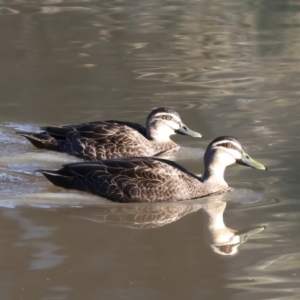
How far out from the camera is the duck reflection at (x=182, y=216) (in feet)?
26.6

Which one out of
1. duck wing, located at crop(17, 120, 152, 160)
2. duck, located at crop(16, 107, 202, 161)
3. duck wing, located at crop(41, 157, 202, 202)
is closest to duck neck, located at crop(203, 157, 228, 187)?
duck wing, located at crop(41, 157, 202, 202)

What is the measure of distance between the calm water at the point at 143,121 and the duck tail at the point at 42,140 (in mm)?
114

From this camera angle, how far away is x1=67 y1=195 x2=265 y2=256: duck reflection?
8.11 m

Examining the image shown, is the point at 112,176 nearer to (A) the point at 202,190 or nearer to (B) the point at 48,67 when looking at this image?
(A) the point at 202,190

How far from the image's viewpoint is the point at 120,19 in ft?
71.8

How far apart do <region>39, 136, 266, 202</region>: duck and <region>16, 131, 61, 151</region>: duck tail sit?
189 centimetres

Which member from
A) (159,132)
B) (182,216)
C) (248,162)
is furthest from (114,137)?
(182,216)

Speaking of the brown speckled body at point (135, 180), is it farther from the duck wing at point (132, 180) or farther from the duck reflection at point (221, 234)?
the duck reflection at point (221, 234)

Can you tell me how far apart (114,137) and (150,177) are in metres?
2.07

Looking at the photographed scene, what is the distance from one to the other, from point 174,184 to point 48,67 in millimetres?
7656

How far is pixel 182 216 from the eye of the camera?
890cm

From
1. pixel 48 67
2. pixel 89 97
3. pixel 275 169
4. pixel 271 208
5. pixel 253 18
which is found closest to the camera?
pixel 271 208

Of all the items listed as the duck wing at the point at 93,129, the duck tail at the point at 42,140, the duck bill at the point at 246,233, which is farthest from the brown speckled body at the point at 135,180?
the duck tail at the point at 42,140

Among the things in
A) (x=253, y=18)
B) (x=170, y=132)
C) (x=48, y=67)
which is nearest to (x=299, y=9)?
(x=253, y=18)
